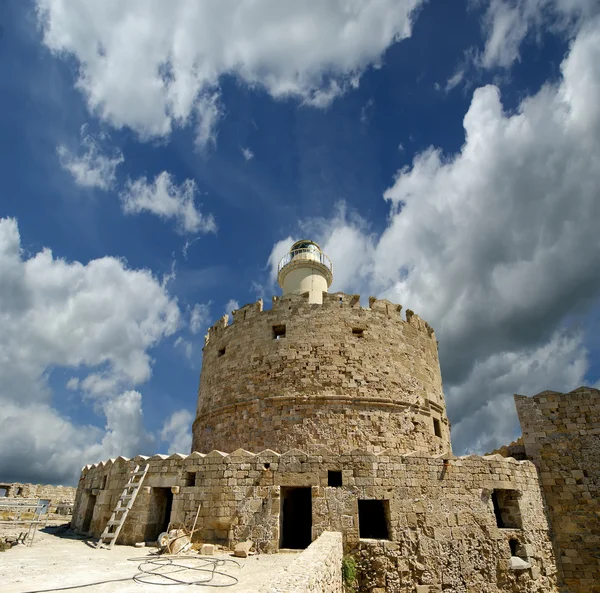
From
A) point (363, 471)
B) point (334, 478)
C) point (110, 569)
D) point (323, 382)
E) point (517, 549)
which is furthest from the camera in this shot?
point (323, 382)

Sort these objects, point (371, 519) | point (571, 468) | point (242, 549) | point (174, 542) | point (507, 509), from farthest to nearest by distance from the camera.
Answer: point (571, 468), point (371, 519), point (507, 509), point (174, 542), point (242, 549)

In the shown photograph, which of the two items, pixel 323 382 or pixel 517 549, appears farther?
pixel 323 382

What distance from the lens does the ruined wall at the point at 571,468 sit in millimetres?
10922

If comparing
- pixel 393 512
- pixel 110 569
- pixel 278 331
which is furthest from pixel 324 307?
pixel 110 569

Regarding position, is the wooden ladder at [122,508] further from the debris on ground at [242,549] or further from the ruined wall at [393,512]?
the debris on ground at [242,549]

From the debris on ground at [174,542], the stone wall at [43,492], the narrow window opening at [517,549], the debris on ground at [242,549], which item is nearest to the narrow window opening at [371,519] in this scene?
the narrow window opening at [517,549]

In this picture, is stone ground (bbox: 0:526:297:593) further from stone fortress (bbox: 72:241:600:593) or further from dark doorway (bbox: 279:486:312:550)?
dark doorway (bbox: 279:486:312:550)

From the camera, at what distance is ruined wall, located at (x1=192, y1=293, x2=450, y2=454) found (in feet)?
42.5

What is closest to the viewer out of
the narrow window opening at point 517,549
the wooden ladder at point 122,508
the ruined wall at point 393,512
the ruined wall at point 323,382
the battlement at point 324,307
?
the ruined wall at point 393,512

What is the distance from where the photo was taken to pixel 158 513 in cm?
1086

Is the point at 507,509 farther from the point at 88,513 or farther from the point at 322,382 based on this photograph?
the point at 88,513

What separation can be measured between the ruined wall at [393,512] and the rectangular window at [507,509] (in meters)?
0.07

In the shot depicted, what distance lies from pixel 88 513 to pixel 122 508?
401cm

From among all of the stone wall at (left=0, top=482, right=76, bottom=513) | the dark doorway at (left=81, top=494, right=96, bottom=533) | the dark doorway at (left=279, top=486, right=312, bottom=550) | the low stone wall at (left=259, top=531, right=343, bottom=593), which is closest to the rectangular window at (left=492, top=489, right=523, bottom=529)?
the low stone wall at (left=259, top=531, right=343, bottom=593)
